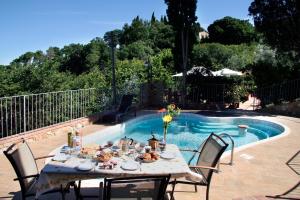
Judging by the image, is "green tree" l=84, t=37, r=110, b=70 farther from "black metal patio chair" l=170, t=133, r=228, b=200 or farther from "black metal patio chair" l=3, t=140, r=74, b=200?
"black metal patio chair" l=3, t=140, r=74, b=200

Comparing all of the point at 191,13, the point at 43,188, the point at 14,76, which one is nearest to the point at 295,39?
the point at 191,13

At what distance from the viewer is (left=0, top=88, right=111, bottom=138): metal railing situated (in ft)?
29.7

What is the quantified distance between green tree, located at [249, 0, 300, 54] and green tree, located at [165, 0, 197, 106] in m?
2.76

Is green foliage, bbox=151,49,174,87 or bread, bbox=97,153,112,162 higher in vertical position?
green foliage, bbox=151,49,174,87

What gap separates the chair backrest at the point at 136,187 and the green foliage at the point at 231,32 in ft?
142

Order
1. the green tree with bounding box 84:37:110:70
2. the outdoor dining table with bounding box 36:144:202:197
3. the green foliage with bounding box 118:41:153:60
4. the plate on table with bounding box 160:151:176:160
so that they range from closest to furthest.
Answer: the outdoor dining table with bounding box 36:144:202:197 < the plate on table with bounding box 160:151:176:160 < the green foliage with bounding box 118:41:153:60 < the green tree with bounding box 84:37:110:70

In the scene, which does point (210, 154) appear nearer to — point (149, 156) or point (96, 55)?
point (149, 156)

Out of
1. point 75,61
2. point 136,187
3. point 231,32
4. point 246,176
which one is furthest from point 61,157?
point 231,32

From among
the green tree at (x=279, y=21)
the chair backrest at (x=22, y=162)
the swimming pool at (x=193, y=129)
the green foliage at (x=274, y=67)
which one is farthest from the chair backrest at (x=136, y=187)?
the green foliage at (x=274, y=67)

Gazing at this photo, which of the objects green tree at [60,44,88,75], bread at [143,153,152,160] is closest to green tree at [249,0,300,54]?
bread at [143,153,152,160]

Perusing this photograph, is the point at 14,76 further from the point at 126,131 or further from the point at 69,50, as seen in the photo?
the point at 69,50

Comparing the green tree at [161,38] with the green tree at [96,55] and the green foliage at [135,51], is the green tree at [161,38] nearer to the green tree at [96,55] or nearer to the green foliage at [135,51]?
the green foliage at [135,51]

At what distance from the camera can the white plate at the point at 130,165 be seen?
4070mm

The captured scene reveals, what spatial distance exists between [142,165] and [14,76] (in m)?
10.6
